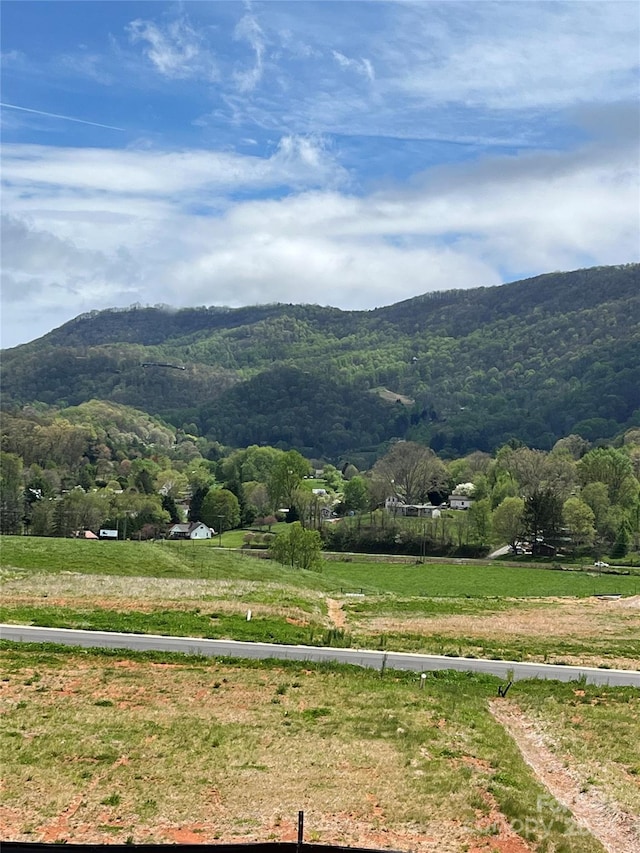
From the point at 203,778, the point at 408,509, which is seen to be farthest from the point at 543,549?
the point at 203,778

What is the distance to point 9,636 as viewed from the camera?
99.3ft

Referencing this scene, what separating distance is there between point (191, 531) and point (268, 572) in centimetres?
6610

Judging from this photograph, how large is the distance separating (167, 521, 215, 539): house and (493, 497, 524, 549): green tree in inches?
1740

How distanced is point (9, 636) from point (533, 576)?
208 feet

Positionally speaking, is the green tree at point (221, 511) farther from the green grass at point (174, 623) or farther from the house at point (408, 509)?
the green grass at point (174, 623)

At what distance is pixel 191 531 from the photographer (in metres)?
127

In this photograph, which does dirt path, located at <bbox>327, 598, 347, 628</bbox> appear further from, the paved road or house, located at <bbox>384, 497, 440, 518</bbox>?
house, located at <bbox>384, 497, 440, 518</bbox>

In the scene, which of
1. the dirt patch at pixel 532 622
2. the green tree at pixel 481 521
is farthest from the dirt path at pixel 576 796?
the green tree at pixel 481 521

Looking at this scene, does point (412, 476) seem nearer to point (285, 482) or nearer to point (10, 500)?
point (285, 482)

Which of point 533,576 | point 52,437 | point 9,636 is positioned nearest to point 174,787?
point 9,636

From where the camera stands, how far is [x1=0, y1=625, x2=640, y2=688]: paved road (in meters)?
28.5

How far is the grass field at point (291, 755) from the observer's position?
578 inches

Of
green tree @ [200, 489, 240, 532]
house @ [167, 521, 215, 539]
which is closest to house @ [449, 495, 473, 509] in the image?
green tree @ [200, 489, 240, 532]

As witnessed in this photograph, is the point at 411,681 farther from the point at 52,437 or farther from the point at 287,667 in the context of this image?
the point at 52,437
